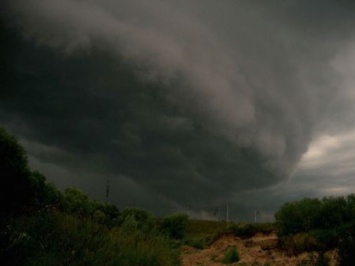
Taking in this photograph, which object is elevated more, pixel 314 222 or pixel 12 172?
pixel 12 172

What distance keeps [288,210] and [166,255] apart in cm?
1397

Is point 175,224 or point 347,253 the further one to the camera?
point 175,224

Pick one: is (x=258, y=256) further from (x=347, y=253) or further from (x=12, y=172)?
(x=12, y=172)

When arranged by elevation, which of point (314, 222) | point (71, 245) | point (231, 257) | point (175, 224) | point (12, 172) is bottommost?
point (231, 257)

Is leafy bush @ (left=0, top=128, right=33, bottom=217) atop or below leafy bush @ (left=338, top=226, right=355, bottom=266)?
atop

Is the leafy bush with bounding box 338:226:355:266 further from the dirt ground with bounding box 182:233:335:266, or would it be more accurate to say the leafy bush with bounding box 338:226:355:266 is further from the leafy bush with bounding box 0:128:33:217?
the leafy bush with bounding box 0:128:33:217

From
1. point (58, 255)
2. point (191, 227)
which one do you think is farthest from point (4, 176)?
point (191, 227)

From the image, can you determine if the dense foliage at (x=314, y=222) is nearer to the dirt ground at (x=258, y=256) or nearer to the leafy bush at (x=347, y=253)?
the dirt ground at (x=258, y=256)

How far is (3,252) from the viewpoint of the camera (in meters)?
10.3

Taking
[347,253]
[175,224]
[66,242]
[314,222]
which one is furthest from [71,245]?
[175,224]

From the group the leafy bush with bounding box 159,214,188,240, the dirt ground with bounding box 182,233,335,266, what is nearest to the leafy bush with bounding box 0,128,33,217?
the dirt ground with bounding box 182,233,335,266

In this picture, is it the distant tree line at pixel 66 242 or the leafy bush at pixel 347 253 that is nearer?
the distant tree line at pixel 66 242

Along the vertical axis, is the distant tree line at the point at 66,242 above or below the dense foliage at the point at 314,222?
below

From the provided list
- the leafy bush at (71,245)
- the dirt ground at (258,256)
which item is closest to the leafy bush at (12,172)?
the leafy bush at (71,245)
